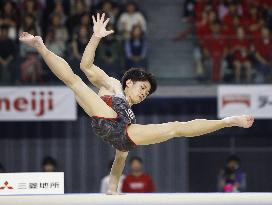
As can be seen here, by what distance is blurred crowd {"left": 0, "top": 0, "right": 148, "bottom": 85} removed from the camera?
1670 centimetres

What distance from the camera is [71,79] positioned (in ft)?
30.6

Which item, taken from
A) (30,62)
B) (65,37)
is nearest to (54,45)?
(65,37)

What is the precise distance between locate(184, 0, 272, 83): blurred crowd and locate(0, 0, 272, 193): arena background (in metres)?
1.27

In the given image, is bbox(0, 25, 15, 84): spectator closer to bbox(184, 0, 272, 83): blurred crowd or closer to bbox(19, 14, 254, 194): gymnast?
bbox(184, 0, 272, 83): blurred crowd

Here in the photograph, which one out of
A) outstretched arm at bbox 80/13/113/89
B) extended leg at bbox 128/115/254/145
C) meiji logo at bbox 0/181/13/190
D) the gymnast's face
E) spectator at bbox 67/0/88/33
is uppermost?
spectator at bbox 67/0/88/33

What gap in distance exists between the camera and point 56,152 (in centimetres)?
1909

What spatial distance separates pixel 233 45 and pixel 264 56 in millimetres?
638

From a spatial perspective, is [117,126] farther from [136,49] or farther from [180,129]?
[136,49]

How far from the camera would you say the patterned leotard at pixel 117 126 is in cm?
935

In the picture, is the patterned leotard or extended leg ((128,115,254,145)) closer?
extended leg ((128,115,254,145))

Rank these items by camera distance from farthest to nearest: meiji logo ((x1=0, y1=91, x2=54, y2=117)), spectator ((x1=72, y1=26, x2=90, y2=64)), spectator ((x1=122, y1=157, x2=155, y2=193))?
1. meiji logo ((x1=0, y1=91, x2=54, y2=117))
2. spectator ((x1=72, y1=26, x2=90, y2=64))
3. spectator ((x1=122, y1=157, x2=155, y2=193))

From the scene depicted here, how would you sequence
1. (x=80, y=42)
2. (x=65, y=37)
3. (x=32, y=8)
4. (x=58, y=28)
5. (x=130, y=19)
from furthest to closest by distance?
1. (x=32, y=8)
2. (x=130, y=19)
3. (x=58, y=28)
4. (x=65, y=37)
5. (x=80, y=42)

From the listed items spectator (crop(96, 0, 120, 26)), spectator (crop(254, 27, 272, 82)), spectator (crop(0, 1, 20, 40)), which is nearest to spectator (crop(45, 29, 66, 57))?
spectator (crop(0, 1, 20, 40))

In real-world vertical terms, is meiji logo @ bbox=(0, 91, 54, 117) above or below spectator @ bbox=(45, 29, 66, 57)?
below
